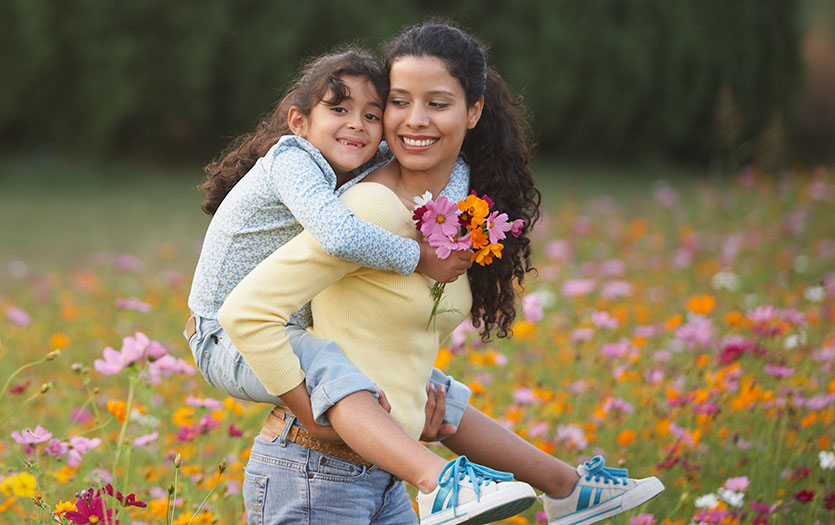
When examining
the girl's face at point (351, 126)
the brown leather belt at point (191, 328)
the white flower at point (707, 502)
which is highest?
the girl's face at point (351, 126)

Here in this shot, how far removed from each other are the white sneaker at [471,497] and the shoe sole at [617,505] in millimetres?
490

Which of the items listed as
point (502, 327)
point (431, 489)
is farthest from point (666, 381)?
point (431, 489)

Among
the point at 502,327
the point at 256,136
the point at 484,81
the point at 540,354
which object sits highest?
the point at 484,81

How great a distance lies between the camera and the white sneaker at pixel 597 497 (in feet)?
7.03

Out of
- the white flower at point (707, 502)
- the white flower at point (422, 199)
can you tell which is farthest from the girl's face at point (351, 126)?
the white flower at point (707, 502)

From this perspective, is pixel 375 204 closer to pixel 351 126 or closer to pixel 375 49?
pixel 351 126

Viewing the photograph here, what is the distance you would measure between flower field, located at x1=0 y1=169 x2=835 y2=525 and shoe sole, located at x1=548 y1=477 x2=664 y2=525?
90mm

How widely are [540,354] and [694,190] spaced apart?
634 cm

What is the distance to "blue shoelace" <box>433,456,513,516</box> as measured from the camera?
172 cm

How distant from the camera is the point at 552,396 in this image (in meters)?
3.01

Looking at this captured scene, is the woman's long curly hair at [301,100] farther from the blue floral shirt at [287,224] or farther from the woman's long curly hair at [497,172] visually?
the blue floral shirt at [287,224]

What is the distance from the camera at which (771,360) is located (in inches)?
118

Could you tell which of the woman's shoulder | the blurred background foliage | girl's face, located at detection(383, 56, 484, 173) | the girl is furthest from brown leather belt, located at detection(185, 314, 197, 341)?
the blurred background foliage

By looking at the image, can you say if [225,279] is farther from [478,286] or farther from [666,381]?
[666,381]
